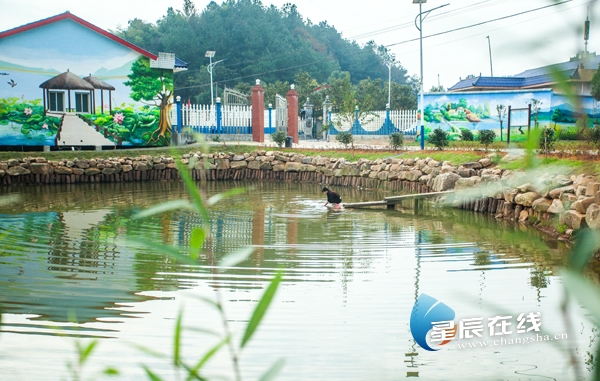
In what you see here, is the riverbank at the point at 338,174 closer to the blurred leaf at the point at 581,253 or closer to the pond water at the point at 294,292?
the pond water at the point at 294,292

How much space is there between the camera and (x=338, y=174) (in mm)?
18672

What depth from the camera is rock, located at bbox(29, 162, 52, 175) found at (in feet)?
61.4

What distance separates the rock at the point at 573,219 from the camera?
885 cm

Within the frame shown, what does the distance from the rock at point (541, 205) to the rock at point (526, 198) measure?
7.5 inches

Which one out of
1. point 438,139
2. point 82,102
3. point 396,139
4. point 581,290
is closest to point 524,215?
point 438,139

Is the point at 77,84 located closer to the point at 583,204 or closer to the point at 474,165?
the point at 474,165

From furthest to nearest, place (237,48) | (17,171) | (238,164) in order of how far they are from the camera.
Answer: (237,48) < (238,164) < (17,171)

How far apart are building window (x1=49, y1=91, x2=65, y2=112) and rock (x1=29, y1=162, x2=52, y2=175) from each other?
313cm

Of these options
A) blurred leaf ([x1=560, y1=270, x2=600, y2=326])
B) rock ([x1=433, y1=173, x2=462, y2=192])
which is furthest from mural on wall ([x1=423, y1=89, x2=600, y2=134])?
blurred leaf ([x1=560, y1=270, x2=600, y2=326])

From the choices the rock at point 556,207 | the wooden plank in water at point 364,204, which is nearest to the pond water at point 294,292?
the rock at point 556,207

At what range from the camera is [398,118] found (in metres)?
25.9

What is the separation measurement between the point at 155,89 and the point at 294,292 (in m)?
17.9

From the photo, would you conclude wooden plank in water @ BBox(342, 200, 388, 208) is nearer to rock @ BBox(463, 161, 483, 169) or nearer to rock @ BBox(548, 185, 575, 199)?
rock @ BBox(463, 161, 483, 169)

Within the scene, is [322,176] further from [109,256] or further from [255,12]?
[255,12]
